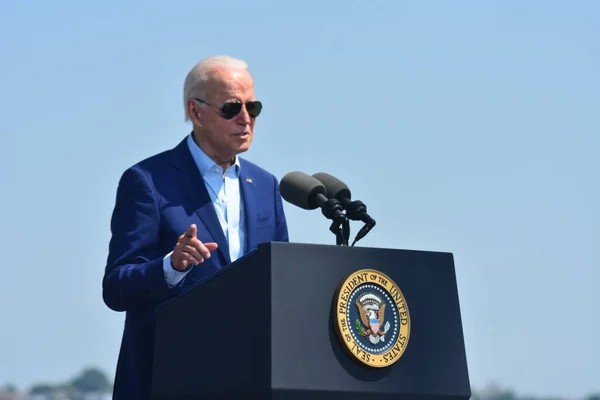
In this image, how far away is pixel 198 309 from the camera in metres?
5.10

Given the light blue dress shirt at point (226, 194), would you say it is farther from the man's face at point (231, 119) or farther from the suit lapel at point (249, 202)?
the man's face at point (231, 119)

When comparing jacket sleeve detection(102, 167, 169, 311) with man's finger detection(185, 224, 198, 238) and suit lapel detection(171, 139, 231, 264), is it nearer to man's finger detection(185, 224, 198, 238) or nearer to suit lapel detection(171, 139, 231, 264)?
suit lapel detection(171, 139, 231, 264)

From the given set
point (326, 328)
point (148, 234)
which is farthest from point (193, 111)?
point (326, 328)

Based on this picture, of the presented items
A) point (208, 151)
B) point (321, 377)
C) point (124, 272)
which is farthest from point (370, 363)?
point (208, 151)

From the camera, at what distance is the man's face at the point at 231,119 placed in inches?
243

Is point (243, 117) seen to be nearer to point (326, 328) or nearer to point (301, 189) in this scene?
point (301, 189)

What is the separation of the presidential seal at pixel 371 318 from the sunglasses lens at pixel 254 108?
171 centimetres

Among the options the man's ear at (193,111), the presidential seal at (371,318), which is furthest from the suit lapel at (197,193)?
the presidential seal at (371,318)

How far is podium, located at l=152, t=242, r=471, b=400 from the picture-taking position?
15.0ft

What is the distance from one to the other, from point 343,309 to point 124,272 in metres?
1.44

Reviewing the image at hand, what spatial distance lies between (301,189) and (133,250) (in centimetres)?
106

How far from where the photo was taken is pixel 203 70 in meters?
6.31

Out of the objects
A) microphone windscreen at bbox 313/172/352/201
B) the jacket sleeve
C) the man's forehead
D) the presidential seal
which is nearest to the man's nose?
the man's forehead

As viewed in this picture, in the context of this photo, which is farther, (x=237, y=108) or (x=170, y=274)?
(x=237, y=108)
